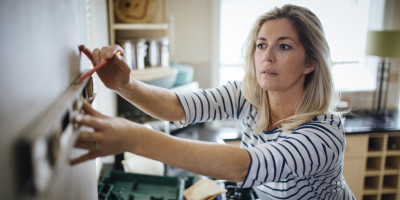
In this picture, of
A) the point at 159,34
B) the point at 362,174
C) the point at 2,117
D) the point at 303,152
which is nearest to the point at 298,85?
the point at 303,152

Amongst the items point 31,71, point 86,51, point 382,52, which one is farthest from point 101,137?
point 382,52

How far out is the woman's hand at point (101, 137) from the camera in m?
0.59

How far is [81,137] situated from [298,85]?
3.08 ft

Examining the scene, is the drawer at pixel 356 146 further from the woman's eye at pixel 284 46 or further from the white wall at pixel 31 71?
the white wall at pixel 31 71

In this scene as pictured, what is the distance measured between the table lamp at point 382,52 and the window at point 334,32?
0.38 ft

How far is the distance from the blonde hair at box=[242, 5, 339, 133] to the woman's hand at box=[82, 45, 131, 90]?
60cm

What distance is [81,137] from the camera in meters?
0.58

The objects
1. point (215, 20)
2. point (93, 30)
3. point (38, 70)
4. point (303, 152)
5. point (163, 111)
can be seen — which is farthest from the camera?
point (215, 20)

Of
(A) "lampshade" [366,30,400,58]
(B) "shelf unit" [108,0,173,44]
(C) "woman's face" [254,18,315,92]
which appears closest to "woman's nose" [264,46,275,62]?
(C) "woman's face" [254,18,315,92]

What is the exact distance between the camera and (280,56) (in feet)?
3.87

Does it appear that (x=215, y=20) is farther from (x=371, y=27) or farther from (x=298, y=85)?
(x=298, y=85)

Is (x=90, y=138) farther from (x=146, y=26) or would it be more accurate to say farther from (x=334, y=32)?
(x=334, y=32)

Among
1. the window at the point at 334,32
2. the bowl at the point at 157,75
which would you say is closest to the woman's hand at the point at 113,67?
the bowl at the point at 157,75

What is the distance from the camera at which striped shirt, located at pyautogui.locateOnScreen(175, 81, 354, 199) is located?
0.88 meters
